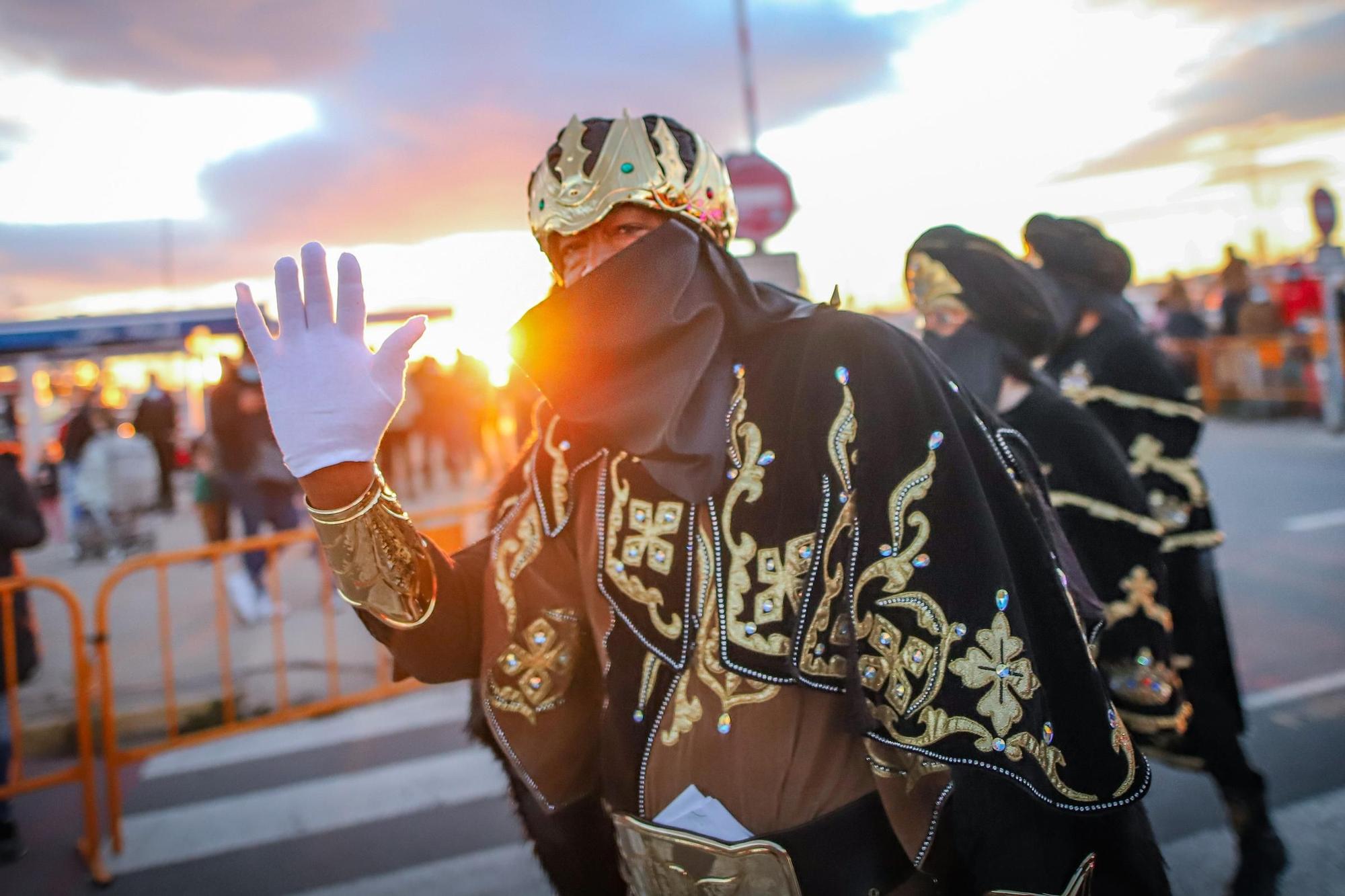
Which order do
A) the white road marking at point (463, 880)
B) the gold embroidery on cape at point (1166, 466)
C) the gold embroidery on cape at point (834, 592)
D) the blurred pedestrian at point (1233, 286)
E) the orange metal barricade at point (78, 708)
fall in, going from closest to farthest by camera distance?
the gold embroidery on cape at point (834, 592) < the gold embroidery on cape at point (1166, 466) < the white road marking at point (463, 880) < the orange metal barricade at point (78, 708) < the blurred pedestrian at point (1233, 286)

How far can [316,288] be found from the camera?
1.53 m

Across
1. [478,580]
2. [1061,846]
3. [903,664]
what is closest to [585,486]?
[478,580]

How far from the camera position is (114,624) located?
277 inches

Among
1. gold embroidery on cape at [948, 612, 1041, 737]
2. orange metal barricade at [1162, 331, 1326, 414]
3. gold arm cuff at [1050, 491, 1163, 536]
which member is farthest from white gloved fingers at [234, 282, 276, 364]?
orange metal barricade at [1162, 331, 1326, 414]

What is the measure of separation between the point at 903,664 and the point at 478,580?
909 mm

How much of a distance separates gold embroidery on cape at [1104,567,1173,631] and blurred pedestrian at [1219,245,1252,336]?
11830 mm

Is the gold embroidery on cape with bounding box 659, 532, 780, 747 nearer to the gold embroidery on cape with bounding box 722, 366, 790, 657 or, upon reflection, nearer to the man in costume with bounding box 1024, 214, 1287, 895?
the gold embroidery on cape with bounding box 722, 366, 790, 657

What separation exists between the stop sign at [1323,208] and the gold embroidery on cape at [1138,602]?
34.0ft

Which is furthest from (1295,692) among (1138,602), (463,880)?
(463,880)

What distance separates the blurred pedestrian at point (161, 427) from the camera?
42.7 ft

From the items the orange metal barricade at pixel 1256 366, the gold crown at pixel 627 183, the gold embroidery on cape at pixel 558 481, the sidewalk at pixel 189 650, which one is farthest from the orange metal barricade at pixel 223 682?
the orange metal barricade at pixel 1256 366

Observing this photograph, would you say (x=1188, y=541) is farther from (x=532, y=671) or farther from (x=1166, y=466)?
(x=532, y=671)

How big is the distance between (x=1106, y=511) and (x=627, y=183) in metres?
1.82

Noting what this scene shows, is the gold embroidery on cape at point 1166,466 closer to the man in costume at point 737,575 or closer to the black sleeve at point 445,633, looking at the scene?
the man in costume at point 737,575
